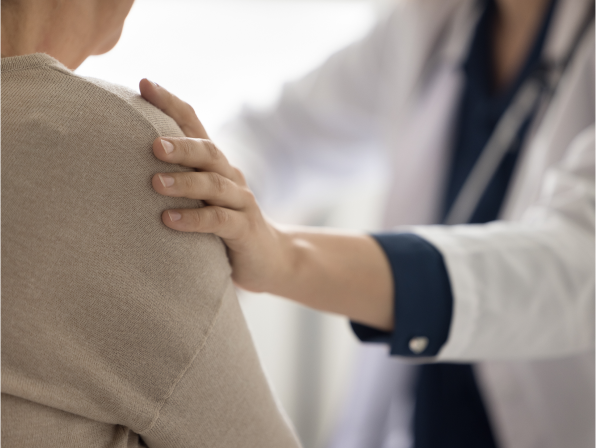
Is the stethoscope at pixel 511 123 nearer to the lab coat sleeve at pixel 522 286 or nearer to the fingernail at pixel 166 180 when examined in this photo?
the lab coat sleeve at pixel 522 286

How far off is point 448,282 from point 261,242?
0.25m

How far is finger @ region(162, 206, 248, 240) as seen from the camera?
1.27 feet

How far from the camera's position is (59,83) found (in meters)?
0.37

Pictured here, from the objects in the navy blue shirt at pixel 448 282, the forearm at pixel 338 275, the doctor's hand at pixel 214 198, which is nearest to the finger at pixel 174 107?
the doctor's hand at pixel 214 198

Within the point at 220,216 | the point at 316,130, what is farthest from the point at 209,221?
the point at 316,130

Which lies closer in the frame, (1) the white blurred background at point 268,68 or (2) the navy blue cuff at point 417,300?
(2) the navy blue cuff at point 417,300

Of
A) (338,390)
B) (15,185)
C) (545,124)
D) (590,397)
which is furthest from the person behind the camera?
(338,390)

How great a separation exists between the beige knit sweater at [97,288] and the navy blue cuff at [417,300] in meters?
0.24

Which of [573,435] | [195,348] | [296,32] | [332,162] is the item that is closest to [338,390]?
[332,162]

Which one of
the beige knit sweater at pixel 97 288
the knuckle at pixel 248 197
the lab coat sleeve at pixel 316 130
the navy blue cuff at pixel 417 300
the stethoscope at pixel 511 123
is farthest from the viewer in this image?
the lab coat sleeve at pixel 316 130

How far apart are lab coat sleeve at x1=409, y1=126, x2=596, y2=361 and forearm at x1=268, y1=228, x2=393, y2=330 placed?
0.27 feet

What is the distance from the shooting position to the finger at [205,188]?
38 cm

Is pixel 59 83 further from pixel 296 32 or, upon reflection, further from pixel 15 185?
pixel 296 32

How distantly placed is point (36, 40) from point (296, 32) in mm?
1163
